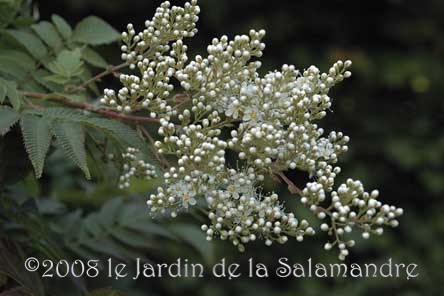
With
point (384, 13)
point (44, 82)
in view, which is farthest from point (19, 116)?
point (384, 13)

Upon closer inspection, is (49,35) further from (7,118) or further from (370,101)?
(370,101)

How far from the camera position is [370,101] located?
229 inches

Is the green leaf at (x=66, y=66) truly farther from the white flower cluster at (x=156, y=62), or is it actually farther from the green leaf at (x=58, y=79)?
the white flower cluster at (x=156, y=62)

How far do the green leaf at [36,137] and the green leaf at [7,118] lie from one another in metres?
0.02

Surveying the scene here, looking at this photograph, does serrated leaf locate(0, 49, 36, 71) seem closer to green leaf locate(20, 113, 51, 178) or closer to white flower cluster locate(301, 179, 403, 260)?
green leaf locate(20, 113, 51, 178)

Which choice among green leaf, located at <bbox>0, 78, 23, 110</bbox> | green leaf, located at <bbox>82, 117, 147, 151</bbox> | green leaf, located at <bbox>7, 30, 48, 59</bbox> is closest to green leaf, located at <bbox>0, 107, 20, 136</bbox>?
green leaf, located at <bbox>0, 78, 23, 110</bbox>

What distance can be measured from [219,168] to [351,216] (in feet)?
1.07

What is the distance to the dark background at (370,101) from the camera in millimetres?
5238

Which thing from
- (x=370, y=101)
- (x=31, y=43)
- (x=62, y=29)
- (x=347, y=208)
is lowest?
(x=347, y=208)

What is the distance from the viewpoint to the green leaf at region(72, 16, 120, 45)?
2.39m

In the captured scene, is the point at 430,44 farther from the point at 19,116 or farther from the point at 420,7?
the point at 19,116

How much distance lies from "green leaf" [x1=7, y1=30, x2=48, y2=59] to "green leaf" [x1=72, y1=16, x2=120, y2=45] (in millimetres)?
124

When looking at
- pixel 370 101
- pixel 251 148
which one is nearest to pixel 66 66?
pixel 251 148

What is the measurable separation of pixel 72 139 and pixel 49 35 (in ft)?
2.41
